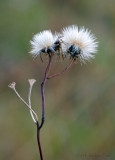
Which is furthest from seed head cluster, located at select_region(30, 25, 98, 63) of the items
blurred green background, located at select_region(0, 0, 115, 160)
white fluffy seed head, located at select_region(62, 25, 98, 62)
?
blurred green background, located at select_region(0, 0, 115, 160)

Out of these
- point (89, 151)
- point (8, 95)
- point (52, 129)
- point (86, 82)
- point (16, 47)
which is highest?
point (16, 47)

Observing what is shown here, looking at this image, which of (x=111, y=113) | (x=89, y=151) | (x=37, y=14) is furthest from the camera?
(x=37, y=14)

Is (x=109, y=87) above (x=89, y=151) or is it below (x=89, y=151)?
above

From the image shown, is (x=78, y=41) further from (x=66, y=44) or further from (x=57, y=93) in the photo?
(x=57, y=93)

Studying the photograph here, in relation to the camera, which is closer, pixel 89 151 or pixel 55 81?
pixel 89 151

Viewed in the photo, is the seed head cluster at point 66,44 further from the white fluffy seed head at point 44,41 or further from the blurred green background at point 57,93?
the blurred green background at point 57,93

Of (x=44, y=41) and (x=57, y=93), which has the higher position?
(x=44, y=41)

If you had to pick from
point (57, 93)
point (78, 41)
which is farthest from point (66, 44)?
point (57, 93)

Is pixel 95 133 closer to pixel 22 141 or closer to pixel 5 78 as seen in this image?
pixel 22 141

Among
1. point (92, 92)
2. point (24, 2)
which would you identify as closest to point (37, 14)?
point (24, 2)
